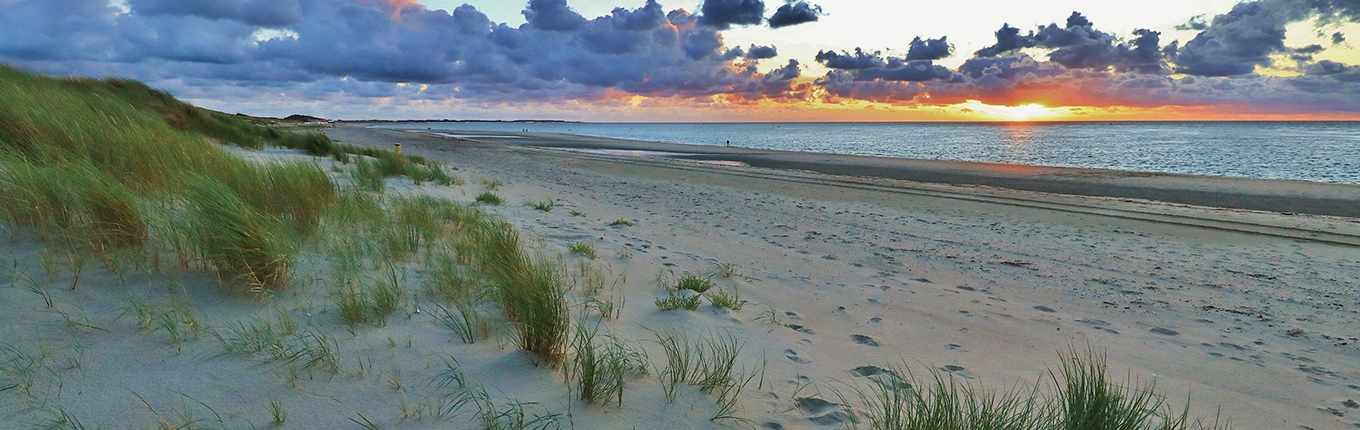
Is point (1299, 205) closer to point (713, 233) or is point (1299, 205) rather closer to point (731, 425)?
point (713, 233)

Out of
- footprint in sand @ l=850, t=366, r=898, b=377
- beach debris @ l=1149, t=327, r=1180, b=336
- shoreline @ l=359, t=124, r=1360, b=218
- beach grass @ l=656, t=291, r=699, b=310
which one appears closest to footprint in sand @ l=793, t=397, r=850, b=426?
footprint in sand @ l=850, t=366, r=898, b=377

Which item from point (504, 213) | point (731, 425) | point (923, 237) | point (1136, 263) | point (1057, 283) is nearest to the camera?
point (731, 425)

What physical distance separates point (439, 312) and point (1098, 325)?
5.42 meters

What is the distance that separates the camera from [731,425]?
9.02ft

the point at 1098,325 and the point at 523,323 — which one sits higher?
the point at 523,323

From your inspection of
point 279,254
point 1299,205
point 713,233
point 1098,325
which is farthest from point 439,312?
point 1299,205

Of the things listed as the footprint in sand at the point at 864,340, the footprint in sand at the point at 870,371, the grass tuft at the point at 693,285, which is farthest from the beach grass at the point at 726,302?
the footprint in sand at the point at 870,371

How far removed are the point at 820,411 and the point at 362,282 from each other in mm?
2931

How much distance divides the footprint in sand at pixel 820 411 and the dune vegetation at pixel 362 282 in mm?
82

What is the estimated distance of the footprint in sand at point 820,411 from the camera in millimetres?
2981

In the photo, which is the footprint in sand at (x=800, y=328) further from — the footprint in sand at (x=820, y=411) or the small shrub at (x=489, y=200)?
the small shrub at (x=489, y=200)

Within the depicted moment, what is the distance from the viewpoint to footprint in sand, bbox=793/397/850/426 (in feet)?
9.78

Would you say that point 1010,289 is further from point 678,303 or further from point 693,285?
point 678,303

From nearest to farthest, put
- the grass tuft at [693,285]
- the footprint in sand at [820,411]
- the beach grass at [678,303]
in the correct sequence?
the footprint in sand at [820,411] < the beach grass at [678,303] < the grass tuft at [693,285]
